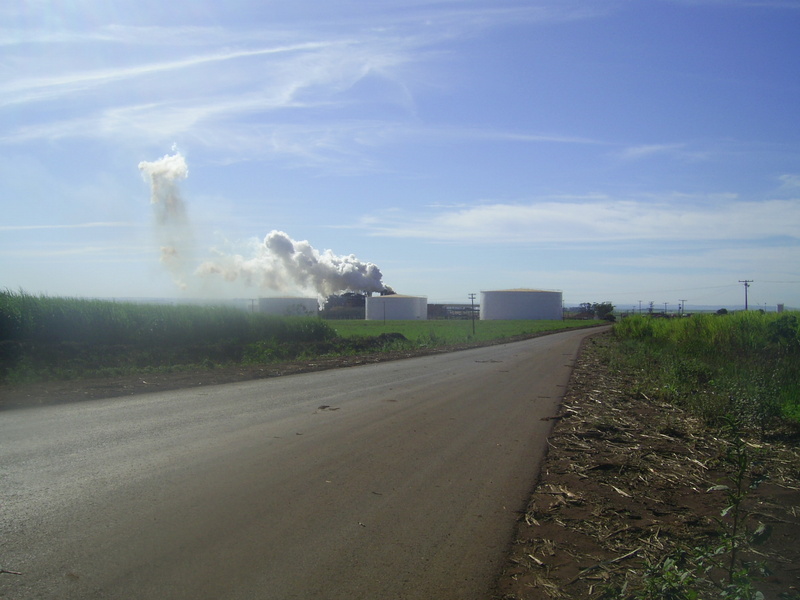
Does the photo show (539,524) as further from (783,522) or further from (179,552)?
(179,552)

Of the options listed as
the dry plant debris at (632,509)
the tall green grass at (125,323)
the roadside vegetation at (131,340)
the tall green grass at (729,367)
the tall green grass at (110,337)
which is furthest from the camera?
the tall green grass at (125,323)

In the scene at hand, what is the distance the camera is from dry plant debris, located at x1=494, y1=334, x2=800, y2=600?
440cm

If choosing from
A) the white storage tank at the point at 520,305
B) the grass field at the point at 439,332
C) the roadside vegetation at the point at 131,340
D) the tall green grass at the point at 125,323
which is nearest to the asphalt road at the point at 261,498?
the roadside vegetation at the point at 131,340

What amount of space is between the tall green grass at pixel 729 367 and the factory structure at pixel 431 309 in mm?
60124

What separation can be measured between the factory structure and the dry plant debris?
7435cm

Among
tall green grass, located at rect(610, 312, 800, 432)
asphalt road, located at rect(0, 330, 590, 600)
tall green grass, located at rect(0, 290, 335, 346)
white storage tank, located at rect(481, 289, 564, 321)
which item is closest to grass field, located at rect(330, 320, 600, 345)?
tall green grass, located at rect(0, 290, 335, 346)

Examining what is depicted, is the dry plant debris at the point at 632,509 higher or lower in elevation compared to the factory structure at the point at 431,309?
lower

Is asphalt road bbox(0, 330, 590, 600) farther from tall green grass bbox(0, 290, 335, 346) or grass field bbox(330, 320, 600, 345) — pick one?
grass field bbox(330, 320, 600, 345)

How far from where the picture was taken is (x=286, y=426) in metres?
9.19

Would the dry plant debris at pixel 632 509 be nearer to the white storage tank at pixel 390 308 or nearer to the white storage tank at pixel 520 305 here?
the white storage tank at pixel 390 308

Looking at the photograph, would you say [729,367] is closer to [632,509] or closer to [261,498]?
[632,509]

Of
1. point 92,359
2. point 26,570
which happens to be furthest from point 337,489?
point 92,359

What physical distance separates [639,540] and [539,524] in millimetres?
823

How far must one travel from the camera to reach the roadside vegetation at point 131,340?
18.0m
